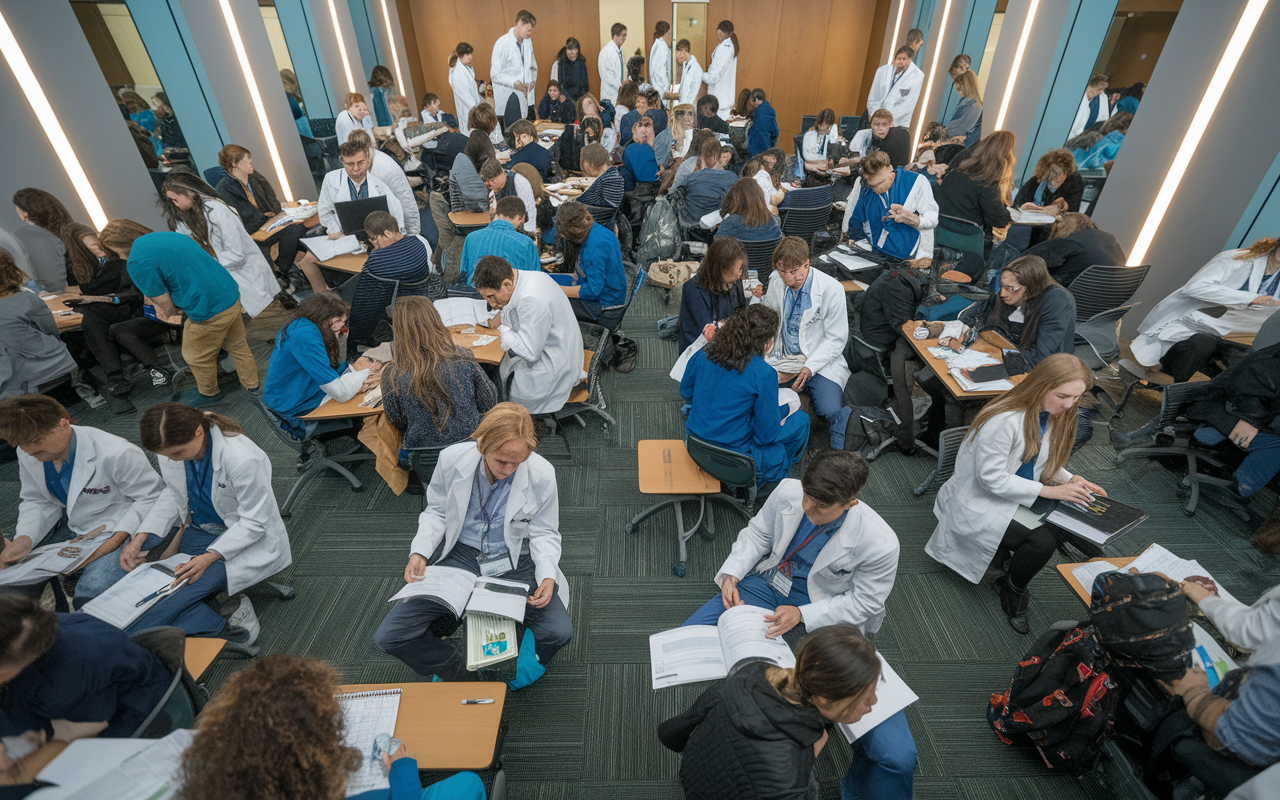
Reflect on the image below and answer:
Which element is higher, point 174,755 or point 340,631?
point 174,755

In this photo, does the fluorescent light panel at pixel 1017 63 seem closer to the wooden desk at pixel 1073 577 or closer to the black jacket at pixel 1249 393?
the black jacket at pixel 1249 393

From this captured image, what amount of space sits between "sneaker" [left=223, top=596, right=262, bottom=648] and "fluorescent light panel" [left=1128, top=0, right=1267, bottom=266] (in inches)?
304

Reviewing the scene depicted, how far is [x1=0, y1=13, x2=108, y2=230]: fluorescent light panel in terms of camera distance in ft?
15.7

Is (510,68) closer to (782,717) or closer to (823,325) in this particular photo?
(823,325)

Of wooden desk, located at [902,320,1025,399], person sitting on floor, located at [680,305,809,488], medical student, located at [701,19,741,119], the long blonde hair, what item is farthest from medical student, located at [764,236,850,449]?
medical student, located at [701,19,741,119]

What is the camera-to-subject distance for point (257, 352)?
219 inches

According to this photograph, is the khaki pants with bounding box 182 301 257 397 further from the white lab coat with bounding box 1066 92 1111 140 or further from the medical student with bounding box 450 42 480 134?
the white lab coat with bounding box 1066 92 1111 140

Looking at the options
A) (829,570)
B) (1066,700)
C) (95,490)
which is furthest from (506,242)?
(1066,700)

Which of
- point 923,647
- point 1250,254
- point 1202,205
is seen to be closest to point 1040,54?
point 1202,205

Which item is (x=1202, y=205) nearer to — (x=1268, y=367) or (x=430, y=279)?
(x=1268, y=367)

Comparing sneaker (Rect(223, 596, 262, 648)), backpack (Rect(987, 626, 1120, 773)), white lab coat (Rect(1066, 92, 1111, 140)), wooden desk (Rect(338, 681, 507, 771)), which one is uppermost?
white lab coat (Rect(1066, 92, 1111, 140))

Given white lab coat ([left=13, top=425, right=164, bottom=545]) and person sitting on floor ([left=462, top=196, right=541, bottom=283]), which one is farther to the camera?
person sitting on floor ([left=462, top=196, right=541, bottom=283])

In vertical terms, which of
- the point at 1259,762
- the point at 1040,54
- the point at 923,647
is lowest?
the point at 923,647

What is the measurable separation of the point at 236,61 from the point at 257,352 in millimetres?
4289
